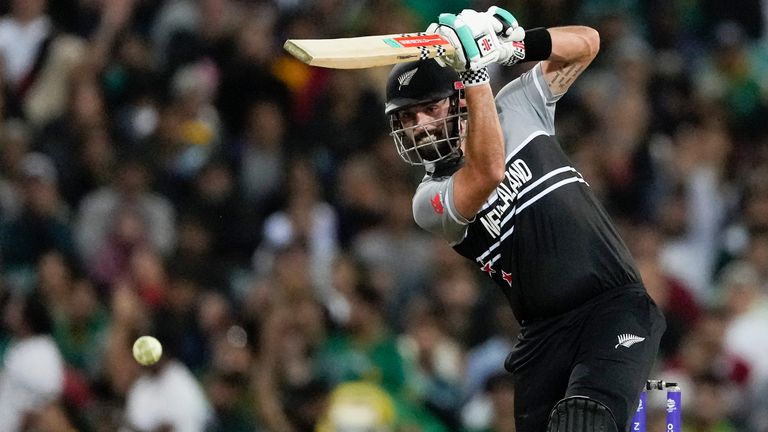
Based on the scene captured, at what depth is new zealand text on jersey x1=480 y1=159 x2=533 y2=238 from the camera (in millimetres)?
5707

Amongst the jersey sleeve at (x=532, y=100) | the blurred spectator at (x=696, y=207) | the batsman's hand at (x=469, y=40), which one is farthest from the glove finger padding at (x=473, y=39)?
the blurred spectator at (x=696, y=207)

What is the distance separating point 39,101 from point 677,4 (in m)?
5.50

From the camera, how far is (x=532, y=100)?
5961 millimetres

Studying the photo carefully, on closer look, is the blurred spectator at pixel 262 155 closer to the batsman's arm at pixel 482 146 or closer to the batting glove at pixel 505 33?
the batting glove at pixel 505 33

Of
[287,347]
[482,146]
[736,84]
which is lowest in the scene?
[287,347]

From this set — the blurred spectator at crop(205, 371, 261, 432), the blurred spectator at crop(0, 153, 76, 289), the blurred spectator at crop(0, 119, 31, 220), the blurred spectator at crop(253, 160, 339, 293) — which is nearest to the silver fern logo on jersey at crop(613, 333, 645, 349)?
the blurred spectator at crop(205, 371, 261, 432)

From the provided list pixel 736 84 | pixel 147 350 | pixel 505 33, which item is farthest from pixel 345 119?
pixel 505 33

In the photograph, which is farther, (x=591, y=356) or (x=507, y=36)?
(x=507, y=36)

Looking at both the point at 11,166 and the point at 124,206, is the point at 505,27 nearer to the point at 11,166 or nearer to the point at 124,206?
the point at 124,206

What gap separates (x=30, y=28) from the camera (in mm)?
10930

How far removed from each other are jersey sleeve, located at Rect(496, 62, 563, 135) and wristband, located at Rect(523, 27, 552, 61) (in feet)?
0.45

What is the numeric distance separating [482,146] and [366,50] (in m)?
0.59

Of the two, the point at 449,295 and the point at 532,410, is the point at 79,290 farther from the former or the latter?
the point at 532,410

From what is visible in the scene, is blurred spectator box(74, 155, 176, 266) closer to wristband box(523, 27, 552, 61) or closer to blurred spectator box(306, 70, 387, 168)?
blurred spectator box(306, 70, 387, 168)
